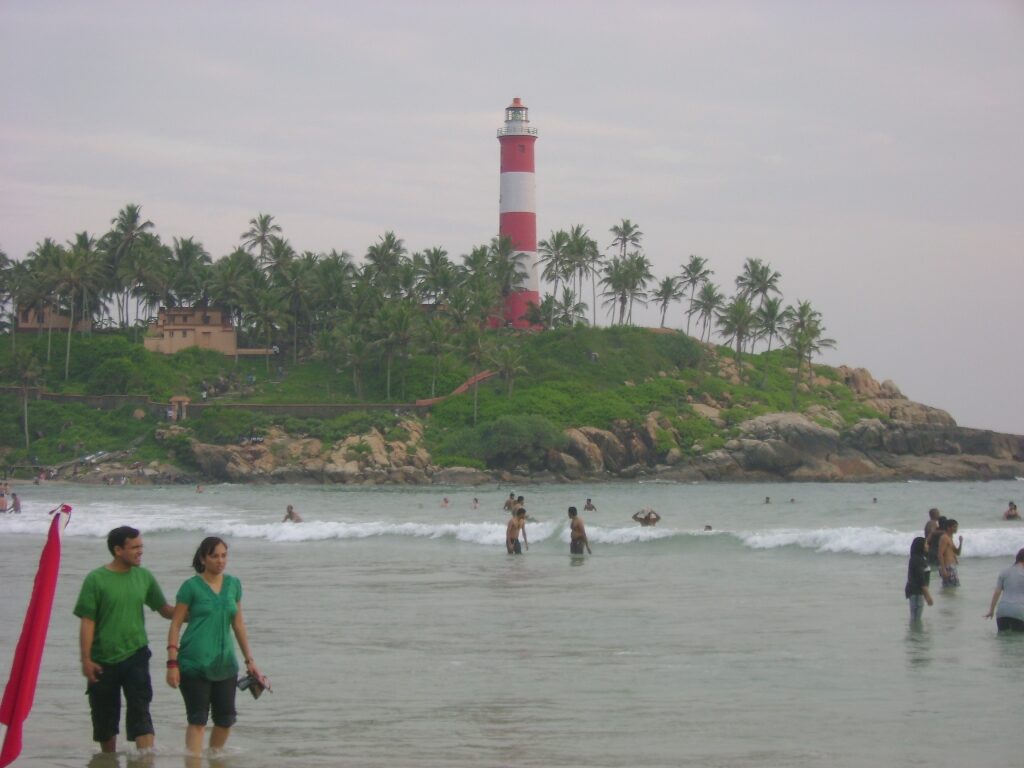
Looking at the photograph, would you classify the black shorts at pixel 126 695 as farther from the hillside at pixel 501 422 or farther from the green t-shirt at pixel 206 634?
the hillside at pixel 501 422

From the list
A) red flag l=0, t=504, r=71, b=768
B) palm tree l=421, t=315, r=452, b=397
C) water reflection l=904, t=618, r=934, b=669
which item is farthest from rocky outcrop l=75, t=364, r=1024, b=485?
red flag l=0, t=504, r=71, b=768

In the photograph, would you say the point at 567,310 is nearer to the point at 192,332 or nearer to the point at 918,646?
the point at 192,332

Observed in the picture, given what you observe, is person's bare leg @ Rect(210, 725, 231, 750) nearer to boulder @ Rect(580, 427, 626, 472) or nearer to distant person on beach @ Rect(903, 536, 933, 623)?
distant person on beach @ Rect(903, 536, 933, 623)

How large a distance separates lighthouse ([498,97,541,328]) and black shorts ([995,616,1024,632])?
2839 inches

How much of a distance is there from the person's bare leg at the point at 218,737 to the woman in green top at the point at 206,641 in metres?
0.35

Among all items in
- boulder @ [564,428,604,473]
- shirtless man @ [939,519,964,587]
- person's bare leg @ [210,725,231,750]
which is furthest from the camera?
boulder @ [564,428,604,473]

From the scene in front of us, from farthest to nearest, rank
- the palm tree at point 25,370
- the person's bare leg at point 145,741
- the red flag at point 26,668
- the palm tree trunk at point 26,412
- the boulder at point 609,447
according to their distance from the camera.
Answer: the palm tree at point 25,370 < the palm tree trunk at point 26,412 < the boulder at point 609,447 < the person's bare leg at point 145,741 < the red flag at point 26,668

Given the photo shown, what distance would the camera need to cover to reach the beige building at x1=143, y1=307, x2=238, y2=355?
293ft

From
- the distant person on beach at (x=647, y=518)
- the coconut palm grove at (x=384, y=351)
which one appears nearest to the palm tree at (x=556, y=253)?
the coconut palm grove at (x=384, y=351)

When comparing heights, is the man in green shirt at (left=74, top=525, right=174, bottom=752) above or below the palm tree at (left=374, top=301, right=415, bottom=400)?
below

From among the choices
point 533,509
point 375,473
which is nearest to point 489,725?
point 533,509

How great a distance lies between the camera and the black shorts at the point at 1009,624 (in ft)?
48.2

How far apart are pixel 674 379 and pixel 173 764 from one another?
80.3 meters

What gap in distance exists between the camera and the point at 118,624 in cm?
846
